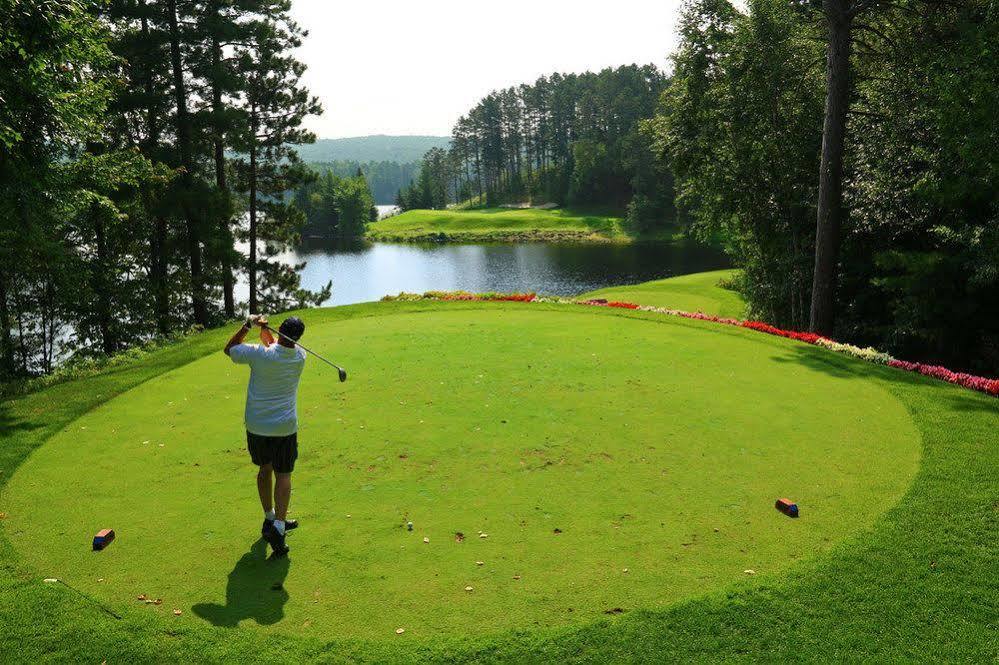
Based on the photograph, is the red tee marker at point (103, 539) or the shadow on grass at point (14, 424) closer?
the red tee marker at point (103, 539)

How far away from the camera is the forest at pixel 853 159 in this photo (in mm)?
14727

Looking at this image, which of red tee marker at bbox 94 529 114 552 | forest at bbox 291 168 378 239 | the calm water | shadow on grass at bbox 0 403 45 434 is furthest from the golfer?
forest at bbox 291 168 378 239

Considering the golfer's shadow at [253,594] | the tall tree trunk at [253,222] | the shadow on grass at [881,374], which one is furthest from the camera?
the tall tree trunk at [253,222]

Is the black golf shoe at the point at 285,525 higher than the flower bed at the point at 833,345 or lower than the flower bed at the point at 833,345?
lower

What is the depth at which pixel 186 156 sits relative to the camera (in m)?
26.1

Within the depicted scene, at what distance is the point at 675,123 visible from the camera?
24.0 meters

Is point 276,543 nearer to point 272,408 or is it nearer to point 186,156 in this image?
point 272,408

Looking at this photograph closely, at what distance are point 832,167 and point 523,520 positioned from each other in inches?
593

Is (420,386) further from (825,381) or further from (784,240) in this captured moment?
(784,240)

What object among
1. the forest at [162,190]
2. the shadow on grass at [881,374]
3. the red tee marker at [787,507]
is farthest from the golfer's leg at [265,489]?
the forest at [162,190]

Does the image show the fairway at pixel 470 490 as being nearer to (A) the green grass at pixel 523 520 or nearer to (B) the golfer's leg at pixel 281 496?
(A) the green grass at pixel 523 520

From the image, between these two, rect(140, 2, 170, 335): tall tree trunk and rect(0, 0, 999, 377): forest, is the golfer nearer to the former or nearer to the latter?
rect(0, 0, 999, 377): forest

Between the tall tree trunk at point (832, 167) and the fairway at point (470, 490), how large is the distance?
7.31 m

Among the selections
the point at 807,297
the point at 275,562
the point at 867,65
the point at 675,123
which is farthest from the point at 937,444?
the point at 675,123
